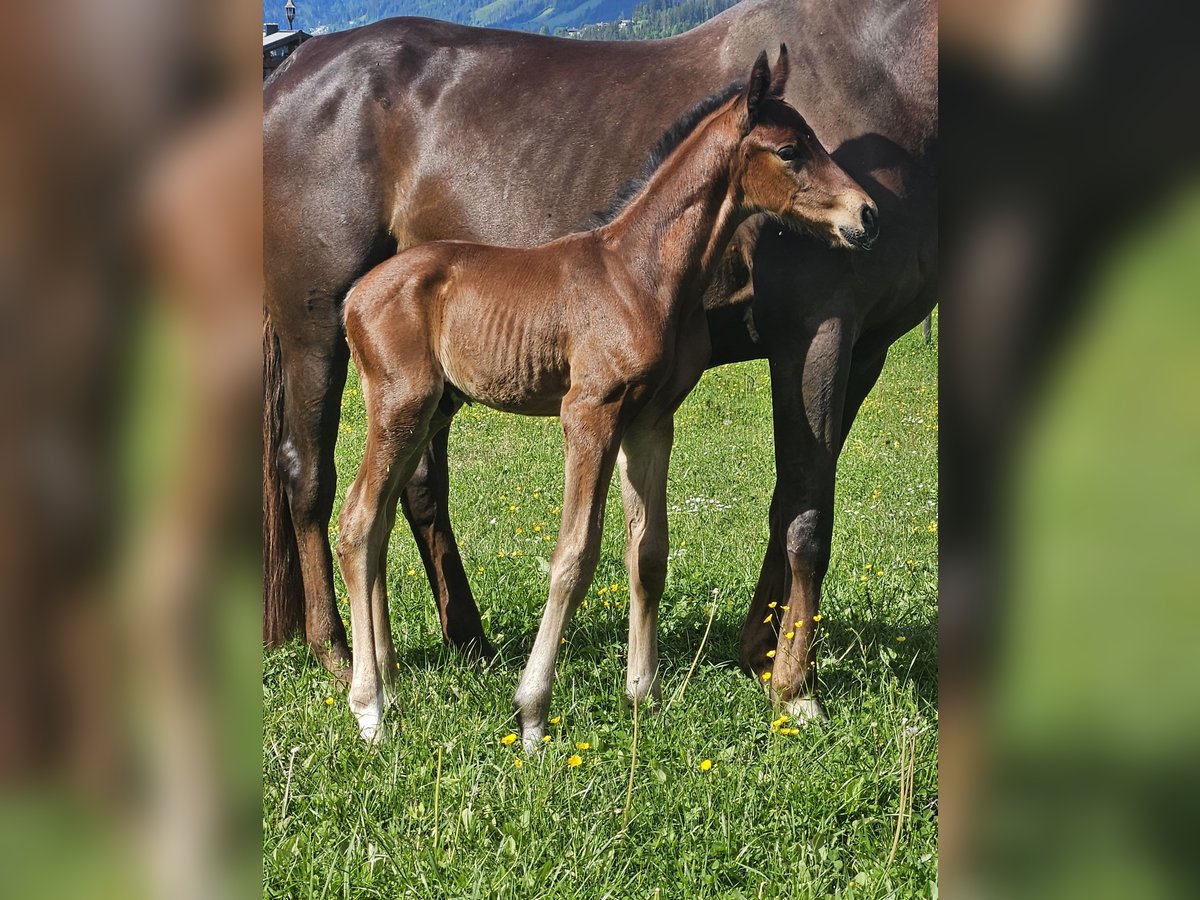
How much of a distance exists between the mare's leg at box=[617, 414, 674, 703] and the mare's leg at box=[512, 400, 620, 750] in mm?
368

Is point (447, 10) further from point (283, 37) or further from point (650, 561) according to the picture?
point (650, 561)

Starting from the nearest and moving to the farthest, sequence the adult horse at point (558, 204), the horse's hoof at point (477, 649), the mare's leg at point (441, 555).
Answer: the adult horse at point (558, 204), the horse's hoof at point (477, 649), the mare's leg at point (441, 555)

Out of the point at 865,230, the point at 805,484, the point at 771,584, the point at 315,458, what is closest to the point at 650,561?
the point at 805,484

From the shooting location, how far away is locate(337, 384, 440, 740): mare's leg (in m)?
3.39

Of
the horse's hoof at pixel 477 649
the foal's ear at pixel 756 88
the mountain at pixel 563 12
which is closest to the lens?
the foal's ear at pixel 756 88

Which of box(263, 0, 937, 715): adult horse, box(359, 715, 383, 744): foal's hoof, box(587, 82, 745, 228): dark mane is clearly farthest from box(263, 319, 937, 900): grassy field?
box(587, 82, 745, 228): dark mane

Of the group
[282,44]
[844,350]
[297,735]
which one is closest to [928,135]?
[844,350]

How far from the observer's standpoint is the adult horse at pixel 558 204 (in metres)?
3.60

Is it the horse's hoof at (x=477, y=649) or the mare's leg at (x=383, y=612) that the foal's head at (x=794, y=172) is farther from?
the horse's hoof at (x=477, y=649)

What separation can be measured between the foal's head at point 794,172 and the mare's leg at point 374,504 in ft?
3.97
